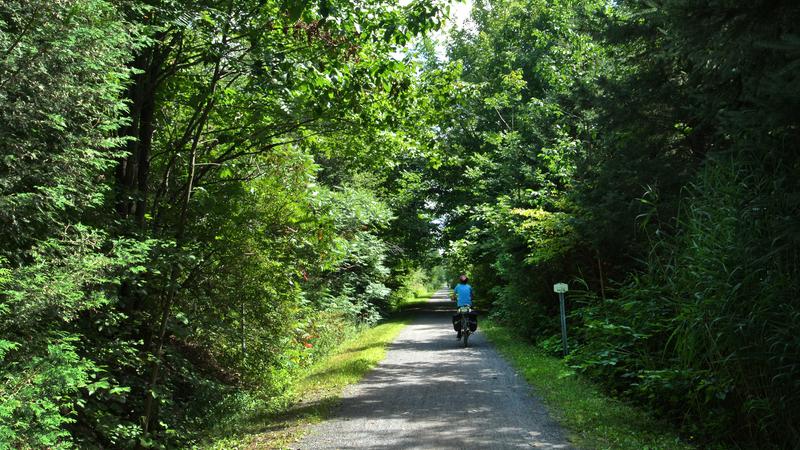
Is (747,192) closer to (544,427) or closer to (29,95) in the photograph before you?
Result: (544,427)

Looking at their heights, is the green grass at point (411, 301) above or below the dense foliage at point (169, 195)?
below

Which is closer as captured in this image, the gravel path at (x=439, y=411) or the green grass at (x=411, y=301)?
the gravel path at (x=439, y=411)

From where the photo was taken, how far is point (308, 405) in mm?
9242

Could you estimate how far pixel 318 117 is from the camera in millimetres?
8922

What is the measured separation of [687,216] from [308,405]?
238 inches

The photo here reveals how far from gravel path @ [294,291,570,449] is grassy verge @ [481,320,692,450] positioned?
0.77ft

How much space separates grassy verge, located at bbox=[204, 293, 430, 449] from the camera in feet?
24.3

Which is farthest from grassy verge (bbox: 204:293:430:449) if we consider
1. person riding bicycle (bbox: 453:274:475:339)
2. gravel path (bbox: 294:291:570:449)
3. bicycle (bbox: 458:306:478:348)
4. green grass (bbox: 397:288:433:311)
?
green grass (bbox: 397:288:433:311)

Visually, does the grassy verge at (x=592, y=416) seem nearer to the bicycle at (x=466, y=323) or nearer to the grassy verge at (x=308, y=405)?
the grassy verge at (x=308, y=405)

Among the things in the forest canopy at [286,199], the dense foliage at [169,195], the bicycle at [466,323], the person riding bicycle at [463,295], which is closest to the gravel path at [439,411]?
the forest canopy at [286,199]

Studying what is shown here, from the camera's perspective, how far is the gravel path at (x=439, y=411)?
22.9 feet

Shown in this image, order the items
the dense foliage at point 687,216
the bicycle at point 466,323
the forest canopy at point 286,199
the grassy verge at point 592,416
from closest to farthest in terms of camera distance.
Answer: the forest canopy at point 286,199
the dense foliage at point 687,216
the grassy verge at point 592,416
the bicycle at point 466,323

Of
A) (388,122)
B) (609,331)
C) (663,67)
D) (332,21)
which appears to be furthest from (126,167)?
(663,67)

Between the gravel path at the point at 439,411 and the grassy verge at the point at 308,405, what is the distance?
243 millimetres
